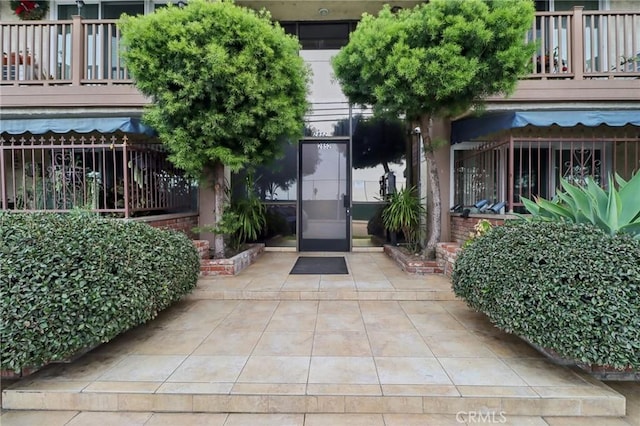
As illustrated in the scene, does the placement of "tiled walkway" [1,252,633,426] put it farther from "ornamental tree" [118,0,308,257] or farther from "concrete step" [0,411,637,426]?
"ornamental tree" [118,0,308,257]

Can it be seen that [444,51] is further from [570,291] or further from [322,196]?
[322,196]

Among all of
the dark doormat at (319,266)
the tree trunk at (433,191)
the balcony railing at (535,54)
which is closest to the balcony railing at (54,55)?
the balcony railing at (535,54)

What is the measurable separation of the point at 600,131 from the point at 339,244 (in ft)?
17.5

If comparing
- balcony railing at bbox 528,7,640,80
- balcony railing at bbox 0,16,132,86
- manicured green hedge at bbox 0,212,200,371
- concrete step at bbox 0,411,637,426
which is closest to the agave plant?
concrete step at bbox 0,411,637,426

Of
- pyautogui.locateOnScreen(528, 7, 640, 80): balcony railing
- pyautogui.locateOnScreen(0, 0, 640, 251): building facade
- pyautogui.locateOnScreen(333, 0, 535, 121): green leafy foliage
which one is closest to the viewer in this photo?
pyautogui.locateOnScreen(333, 0, 535, 121): green leafy foliage

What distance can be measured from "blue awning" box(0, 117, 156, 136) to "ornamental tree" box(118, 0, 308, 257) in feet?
1.59

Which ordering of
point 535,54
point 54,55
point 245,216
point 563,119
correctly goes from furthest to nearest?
1. point 245,216
2. point 54,55
3. point 535,54
4. point 563,119

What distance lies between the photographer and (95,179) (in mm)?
5594

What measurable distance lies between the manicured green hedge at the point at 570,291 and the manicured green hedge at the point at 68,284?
129 inches

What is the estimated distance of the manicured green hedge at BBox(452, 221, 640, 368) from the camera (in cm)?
249

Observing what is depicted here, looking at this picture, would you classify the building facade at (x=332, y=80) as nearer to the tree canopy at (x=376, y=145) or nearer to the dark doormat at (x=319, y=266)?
the tree canopy at (x=376, y=145)

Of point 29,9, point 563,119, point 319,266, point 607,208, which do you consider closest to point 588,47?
point 563,119

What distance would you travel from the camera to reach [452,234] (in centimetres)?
642

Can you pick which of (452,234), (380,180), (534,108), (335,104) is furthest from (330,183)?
(534,108)
